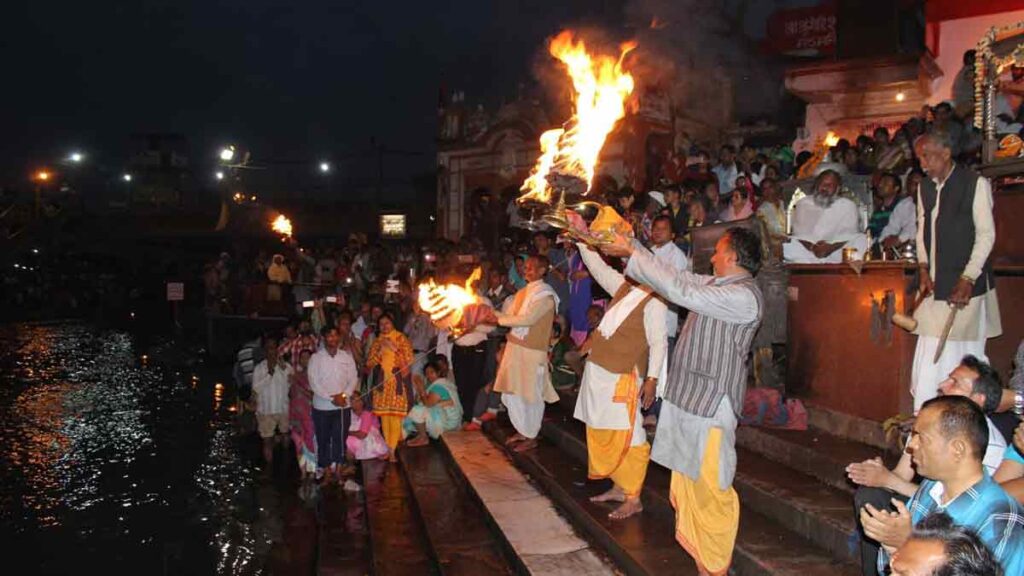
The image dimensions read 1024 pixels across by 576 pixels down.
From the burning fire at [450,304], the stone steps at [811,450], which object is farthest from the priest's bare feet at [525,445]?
the stone steps at [811,450]

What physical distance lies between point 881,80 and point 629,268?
11726 millimetres

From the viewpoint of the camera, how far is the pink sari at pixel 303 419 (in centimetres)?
902

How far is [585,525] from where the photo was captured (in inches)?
222

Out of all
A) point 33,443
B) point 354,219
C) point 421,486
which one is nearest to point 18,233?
point 354,219

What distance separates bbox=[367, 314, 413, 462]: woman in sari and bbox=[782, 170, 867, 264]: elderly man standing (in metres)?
4.36

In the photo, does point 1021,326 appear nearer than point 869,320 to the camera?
Yes

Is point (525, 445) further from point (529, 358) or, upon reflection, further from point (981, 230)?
point (981, 230)

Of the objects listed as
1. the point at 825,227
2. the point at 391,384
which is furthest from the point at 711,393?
the point at 391,384

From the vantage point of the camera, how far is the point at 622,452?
5.62 meters

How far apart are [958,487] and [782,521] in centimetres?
224

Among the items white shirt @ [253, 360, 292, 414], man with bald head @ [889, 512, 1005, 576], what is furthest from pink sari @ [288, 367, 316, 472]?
man with bald head @ [889, 512, 1005, 576]

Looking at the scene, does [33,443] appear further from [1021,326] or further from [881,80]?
[881,80]

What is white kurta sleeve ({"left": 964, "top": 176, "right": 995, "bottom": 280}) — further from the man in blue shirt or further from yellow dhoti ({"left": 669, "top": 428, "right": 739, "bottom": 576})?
the man in blue shirt

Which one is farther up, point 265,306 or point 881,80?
point 881,80
